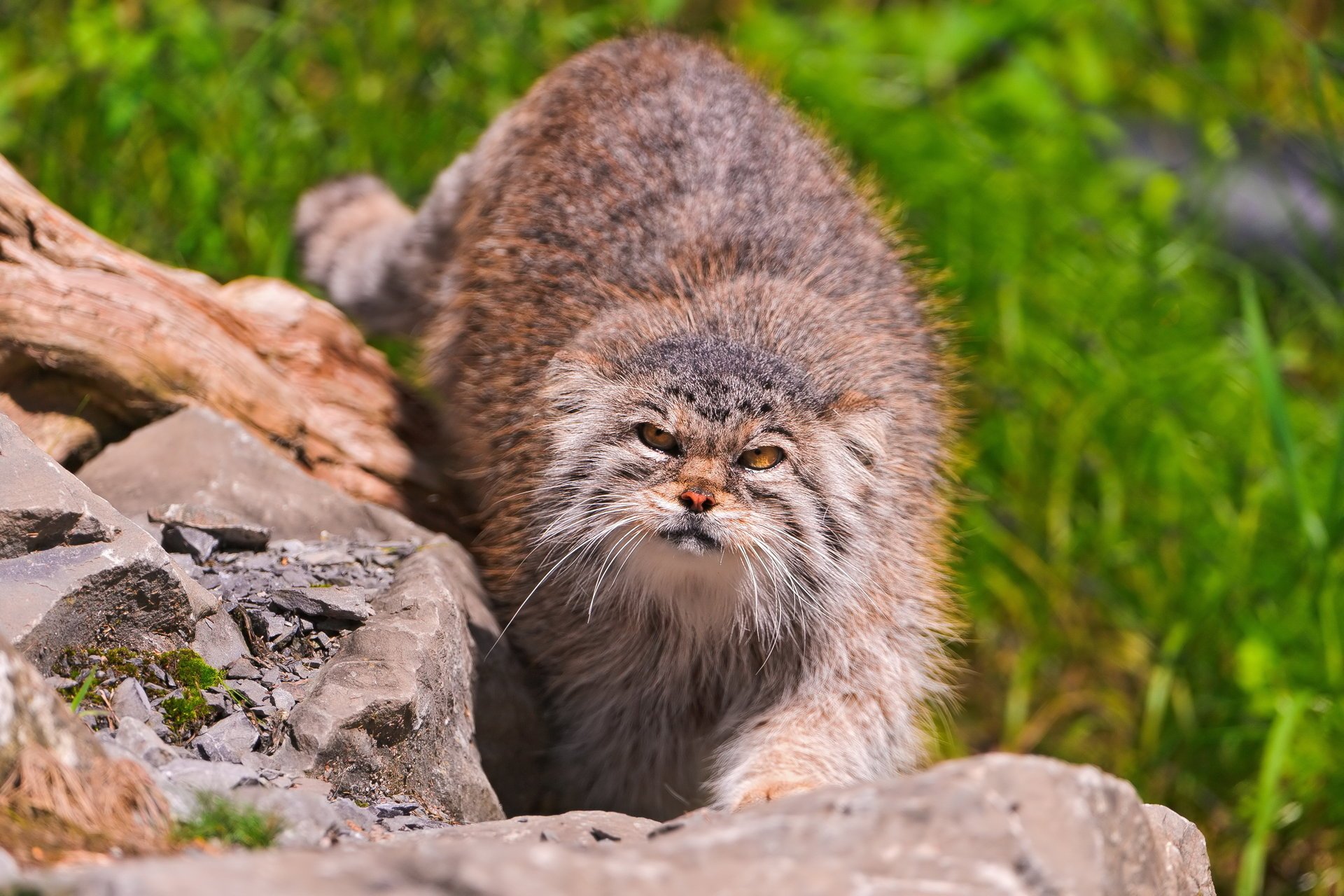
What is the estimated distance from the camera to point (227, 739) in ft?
9.81

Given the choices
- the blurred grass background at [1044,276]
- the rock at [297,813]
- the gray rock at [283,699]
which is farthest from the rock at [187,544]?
the blurred grass background at [1044,276]

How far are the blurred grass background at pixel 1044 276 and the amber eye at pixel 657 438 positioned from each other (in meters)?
1.99

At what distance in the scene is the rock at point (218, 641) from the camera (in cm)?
323

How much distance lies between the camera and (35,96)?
6.05 meters

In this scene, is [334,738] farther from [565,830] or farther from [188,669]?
[565,830]

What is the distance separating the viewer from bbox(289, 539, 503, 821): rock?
314cm

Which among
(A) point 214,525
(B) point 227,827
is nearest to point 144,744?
(B) point 227,827

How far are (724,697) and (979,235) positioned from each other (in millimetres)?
3245

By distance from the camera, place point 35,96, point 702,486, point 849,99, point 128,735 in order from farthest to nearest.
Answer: point 849,99 < point 35,96 < point 702,486 < point 128,735

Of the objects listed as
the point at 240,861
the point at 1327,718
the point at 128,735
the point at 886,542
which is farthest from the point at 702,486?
the point at 1327,718

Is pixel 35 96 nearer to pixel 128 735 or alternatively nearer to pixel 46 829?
pixel 128 735

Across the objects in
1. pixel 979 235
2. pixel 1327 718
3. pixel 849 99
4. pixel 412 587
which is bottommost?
pixel 1327 718

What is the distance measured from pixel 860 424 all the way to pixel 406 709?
1.46 metres

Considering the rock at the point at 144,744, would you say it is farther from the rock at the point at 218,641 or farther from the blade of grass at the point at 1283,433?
the blade of grass at the point at 1283,433
